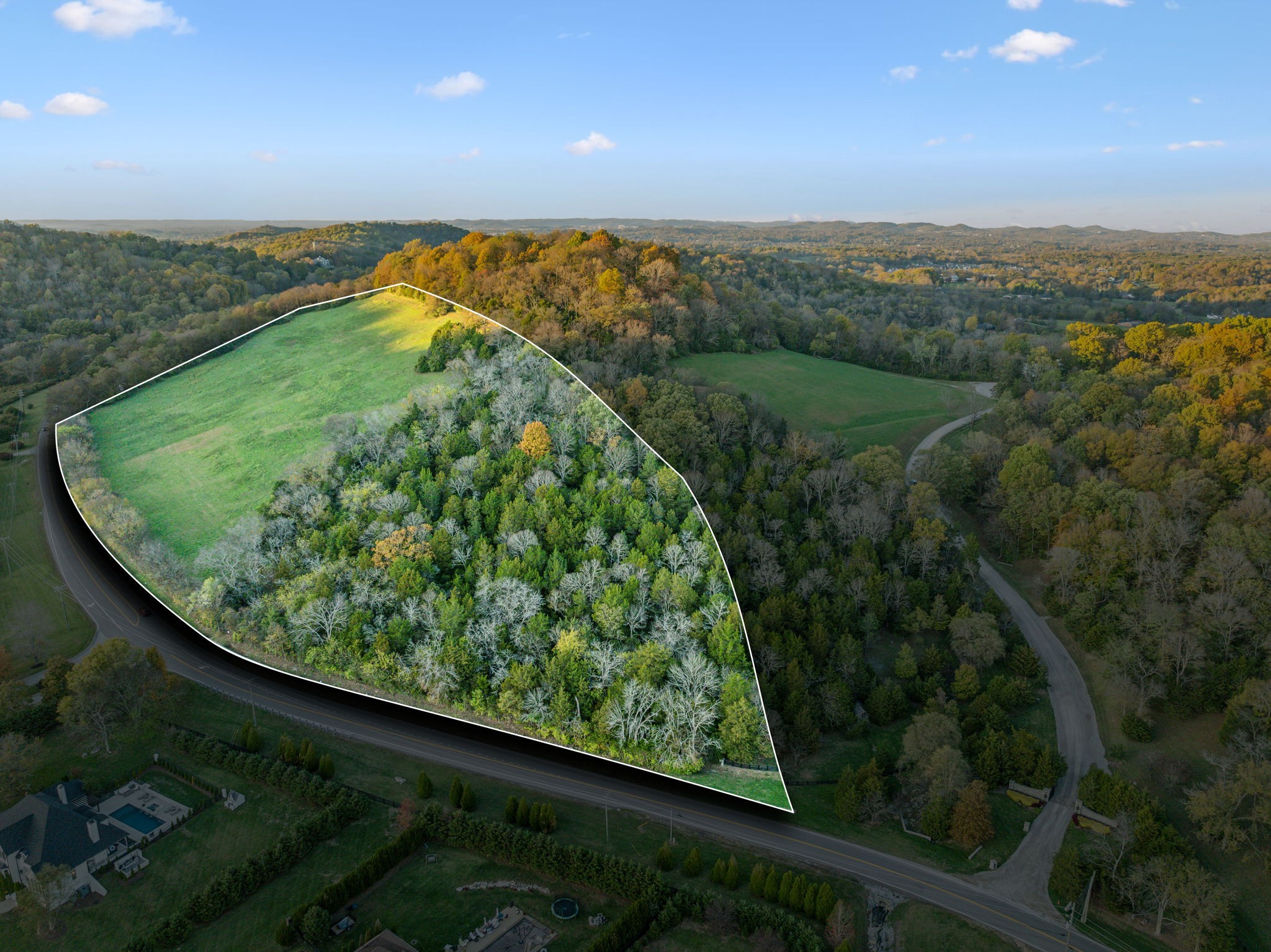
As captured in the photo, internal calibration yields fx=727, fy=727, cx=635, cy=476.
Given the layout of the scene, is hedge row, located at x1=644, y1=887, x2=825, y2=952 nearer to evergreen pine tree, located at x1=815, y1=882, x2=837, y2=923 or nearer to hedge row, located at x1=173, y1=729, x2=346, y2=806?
evergreen pine tree, located at x1=815, y1=882, x2=837, y2=923

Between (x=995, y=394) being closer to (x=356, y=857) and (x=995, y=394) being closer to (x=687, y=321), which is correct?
(x=687, y=321)

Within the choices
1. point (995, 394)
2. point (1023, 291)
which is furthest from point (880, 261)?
point (995, 394)

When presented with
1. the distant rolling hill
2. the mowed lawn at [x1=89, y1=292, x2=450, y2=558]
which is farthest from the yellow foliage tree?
the distant rolling hill

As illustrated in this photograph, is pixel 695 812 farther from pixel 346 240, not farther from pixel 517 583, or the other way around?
pixel 346 240

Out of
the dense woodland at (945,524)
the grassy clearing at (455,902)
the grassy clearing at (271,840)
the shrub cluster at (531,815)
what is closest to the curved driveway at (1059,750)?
the dense woodland at (945,524)

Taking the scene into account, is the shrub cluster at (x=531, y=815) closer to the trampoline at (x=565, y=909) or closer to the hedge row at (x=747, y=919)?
the trampoline at (x=565, y=909)
